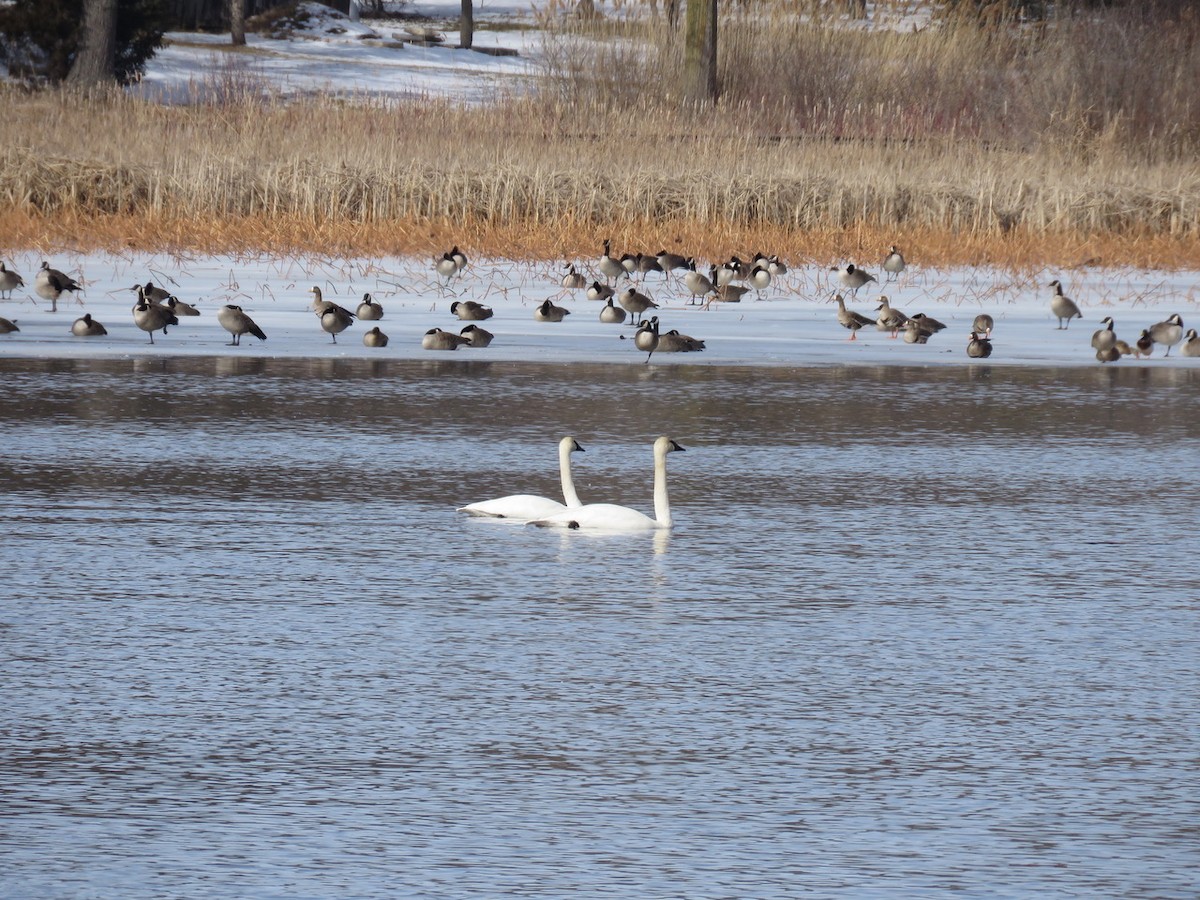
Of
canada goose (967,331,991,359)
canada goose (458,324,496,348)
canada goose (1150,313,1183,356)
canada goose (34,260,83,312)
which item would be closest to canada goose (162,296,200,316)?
canada goose (34,260,83,312)

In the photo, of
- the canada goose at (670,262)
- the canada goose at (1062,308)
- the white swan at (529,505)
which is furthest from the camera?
the canada goose at (670,262)

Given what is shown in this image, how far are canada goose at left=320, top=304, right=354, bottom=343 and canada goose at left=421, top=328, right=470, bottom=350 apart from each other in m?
0.81

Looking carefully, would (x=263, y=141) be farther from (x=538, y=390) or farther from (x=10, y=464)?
(x=10, y=464)

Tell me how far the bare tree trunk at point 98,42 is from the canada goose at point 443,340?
866 inches

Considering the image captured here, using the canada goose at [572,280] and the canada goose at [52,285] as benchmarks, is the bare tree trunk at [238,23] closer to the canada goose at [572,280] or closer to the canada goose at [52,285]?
the canada goose at [572,280]

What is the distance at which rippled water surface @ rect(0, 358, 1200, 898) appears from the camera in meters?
5.26

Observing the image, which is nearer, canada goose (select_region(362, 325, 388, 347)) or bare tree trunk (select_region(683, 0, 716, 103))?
canada goose (select_region(362, 325, 388, 347))

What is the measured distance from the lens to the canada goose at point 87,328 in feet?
58.0

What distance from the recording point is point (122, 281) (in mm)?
21062

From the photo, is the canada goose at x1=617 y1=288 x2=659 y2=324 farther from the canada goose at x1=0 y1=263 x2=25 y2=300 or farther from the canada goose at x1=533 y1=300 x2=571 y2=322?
the canada goose at x1=0 y1=263 x2=25 y2=300

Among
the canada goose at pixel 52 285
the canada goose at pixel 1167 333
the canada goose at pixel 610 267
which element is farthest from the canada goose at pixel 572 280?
the canada goose at pixel 1167 333

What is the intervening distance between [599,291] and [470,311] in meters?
2.03

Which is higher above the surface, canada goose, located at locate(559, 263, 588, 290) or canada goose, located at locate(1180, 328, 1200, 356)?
canada goose, located at locate(559, 263, 588, 290)

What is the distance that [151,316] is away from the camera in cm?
1758
